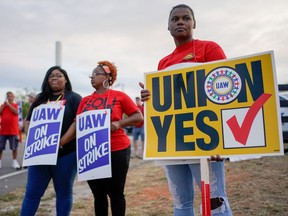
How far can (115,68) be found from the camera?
11.3 feet

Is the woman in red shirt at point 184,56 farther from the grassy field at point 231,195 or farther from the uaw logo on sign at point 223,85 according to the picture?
the grassy field at point 231,195

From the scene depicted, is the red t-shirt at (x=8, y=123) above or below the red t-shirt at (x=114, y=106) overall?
above

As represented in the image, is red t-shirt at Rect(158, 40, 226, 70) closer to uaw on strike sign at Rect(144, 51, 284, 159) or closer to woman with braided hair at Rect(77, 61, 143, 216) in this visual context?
uaw on strike sign at Rect(144, 51, 284, 159)

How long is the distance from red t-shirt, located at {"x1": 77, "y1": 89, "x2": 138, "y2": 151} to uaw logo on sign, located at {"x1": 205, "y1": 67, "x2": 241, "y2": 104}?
115 centimetres

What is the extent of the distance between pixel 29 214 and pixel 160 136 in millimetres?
1672

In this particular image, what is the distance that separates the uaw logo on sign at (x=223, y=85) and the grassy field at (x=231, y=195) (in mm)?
2154

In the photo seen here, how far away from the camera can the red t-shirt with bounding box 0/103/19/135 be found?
26.2ft

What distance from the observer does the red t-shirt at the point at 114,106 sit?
3107 millimetres

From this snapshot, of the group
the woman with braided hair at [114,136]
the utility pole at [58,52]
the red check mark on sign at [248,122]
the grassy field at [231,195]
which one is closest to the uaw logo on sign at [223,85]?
the red check mark on sign at [248,122]

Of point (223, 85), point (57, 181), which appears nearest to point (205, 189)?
point (223, 85)

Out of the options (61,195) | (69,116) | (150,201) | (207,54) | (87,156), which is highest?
(207,54)

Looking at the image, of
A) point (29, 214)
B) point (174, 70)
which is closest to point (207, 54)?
point (174, 70)

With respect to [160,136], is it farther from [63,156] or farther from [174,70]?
[63,156]

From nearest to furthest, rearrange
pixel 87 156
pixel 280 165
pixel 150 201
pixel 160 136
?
pixel 160 136, pixel 87 156, pixel 150 201, pixel 280 165
